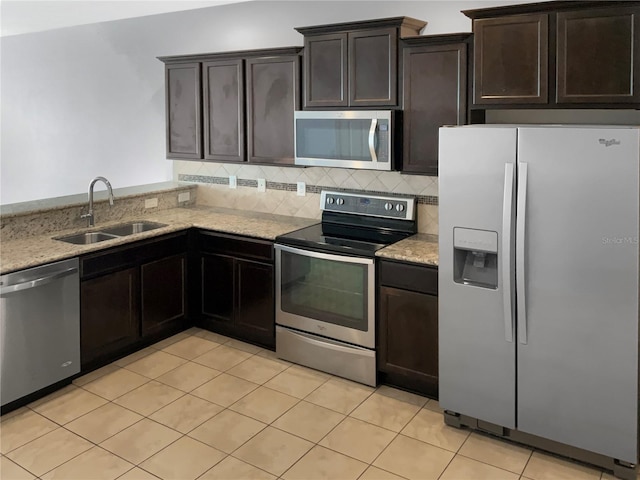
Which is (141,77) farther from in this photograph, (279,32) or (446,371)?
(446,371)

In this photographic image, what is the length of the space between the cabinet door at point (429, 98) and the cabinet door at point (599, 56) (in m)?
0.60

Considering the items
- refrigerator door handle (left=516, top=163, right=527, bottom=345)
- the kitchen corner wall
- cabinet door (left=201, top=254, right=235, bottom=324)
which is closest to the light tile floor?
cabinet door (left=201, top=254, right=235, bottom=324)

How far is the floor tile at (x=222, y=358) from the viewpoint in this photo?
4004 millimetres

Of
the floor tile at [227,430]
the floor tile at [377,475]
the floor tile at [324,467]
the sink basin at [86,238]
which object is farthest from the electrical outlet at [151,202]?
the floor tile at [377,475]

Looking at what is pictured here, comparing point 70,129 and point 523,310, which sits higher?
point 70,129

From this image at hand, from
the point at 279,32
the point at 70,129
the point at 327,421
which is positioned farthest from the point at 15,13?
the point at 327,421

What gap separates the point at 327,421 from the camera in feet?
10.8

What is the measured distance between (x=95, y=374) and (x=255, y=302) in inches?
45.5

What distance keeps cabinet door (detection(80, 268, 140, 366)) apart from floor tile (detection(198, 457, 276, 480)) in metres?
1.40

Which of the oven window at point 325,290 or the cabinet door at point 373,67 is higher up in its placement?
the cabinet door at point 373,67

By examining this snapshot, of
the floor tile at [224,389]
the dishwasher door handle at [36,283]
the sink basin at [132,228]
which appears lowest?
the floor tile at [224,389]

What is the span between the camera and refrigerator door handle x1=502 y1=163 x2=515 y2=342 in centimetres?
279

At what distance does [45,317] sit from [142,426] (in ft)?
2.88

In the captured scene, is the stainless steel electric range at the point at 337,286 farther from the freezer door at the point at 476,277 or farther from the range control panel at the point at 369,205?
the freezer door at the point at 476,277
